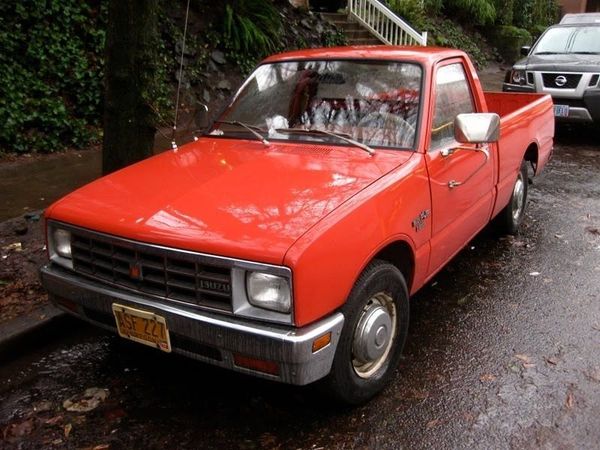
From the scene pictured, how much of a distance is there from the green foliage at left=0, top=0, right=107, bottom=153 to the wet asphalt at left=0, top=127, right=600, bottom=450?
4367 millimetres

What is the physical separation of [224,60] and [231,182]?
299 inches

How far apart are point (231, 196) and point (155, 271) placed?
0.53m

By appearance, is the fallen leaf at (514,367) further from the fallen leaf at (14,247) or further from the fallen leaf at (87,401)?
the fallen leaf at (14,247)

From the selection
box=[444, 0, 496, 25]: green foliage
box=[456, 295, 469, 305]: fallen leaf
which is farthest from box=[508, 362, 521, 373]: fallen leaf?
box=[444, 0, 496, 25]: green foliage

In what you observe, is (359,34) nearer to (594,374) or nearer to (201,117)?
(201,117)

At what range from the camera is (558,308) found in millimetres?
4129

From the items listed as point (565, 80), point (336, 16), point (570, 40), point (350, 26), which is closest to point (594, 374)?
point (565, 80)

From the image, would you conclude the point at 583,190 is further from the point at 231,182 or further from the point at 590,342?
the point at 231,182

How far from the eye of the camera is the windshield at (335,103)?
142 inches

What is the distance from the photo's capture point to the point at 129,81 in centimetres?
457

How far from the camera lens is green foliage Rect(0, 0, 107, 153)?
7.25 metres

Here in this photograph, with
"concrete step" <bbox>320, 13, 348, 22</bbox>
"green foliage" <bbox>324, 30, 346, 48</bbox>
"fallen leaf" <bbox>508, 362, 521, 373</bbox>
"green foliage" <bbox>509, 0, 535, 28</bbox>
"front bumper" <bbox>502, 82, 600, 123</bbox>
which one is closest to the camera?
"fallen leaf" <bbox>508, 362, 521, 373</bbox>

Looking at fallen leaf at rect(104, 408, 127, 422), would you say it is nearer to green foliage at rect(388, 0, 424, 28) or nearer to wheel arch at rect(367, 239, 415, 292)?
wheel arch at rect(367, 239, 415, 292)

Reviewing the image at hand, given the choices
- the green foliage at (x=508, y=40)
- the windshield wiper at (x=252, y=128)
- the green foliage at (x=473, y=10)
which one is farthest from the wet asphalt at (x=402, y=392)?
the green foliage at (x=508, y=40)
